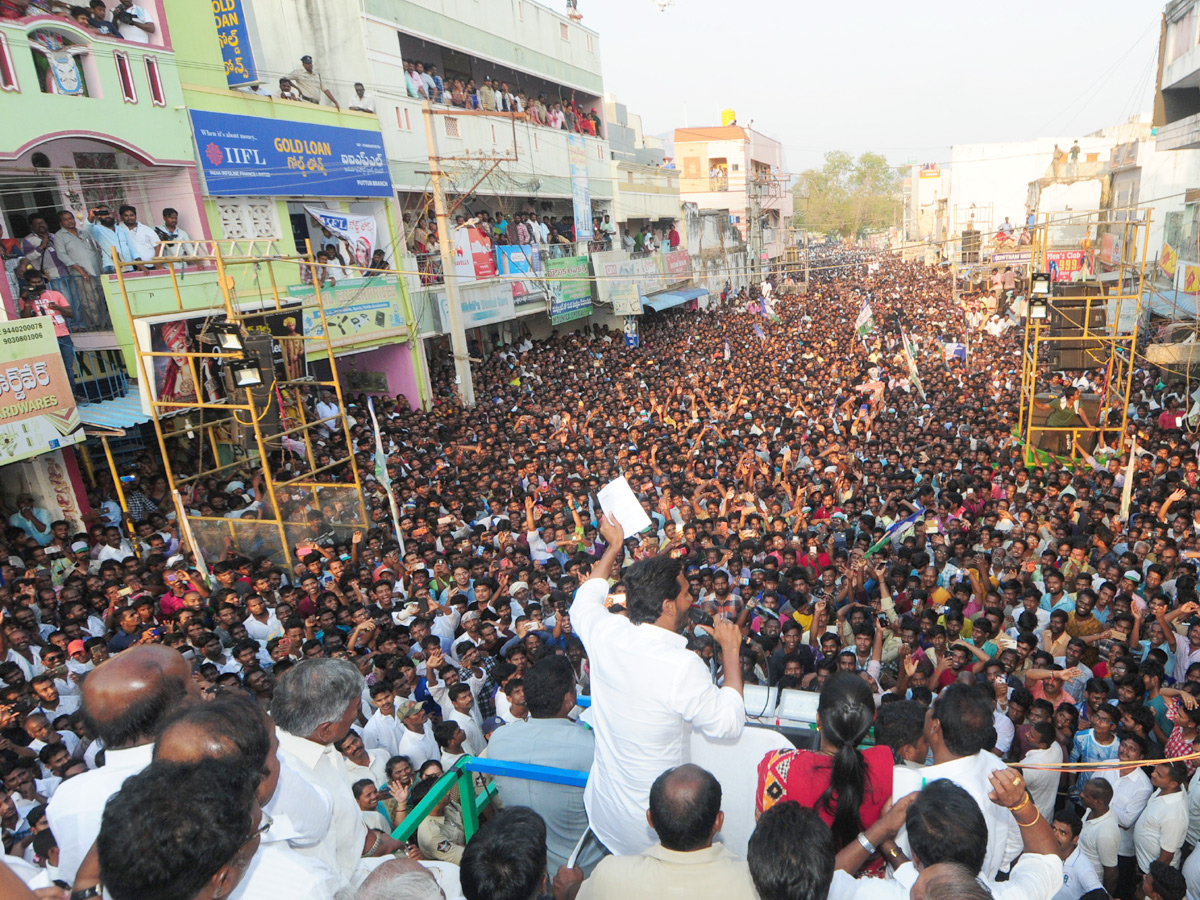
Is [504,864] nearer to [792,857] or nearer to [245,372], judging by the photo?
[792,857]

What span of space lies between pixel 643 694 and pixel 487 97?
69.4 feet

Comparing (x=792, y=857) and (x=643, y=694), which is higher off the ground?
(x=643, y=694)

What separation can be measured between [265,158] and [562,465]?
8.09 metres

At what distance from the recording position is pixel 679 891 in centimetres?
215

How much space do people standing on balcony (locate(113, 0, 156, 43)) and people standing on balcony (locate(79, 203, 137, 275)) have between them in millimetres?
Answer: 2470

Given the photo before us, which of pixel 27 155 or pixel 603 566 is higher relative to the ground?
pixel 27 155

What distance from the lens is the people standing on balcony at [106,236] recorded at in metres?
10.6

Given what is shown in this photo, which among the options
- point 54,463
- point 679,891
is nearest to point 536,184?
point 54,463

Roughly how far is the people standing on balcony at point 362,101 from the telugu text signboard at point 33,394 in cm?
932

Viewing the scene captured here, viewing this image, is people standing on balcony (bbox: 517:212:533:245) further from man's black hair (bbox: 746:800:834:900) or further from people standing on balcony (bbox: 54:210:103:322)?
man's black hair (bbox: 746:800:834:900)

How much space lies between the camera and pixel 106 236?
34.9 ft

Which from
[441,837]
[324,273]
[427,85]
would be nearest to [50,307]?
[324,273]

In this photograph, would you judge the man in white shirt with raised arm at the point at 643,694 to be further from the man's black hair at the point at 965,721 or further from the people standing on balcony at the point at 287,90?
the people standing on balcony at the point at 287,90

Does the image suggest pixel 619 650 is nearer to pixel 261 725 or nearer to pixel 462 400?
pixel 261 725
